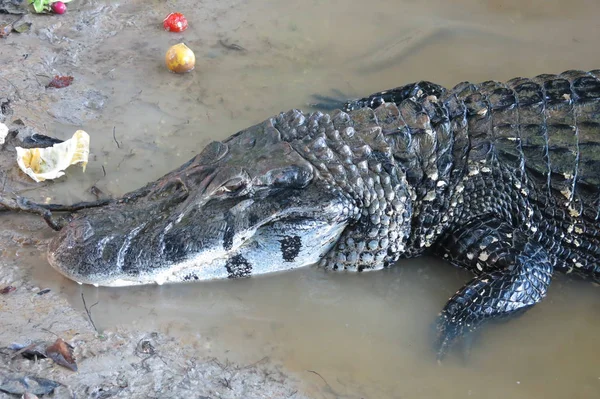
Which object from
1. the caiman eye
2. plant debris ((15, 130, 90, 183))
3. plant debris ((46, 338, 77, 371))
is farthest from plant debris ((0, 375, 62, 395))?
plant debris ((15, 130, 90, 183))

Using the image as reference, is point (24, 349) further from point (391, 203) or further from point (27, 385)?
point (391, 203)

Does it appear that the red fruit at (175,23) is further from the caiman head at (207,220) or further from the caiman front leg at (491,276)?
the caiman front leg at (491,276)

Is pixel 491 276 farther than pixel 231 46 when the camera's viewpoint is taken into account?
No

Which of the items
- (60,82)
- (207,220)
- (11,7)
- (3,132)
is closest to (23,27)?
(11,7)

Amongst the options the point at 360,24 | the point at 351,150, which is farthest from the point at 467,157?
the point at 360,24

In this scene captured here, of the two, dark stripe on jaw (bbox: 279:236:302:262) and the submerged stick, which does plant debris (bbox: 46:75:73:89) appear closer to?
the submerged stick

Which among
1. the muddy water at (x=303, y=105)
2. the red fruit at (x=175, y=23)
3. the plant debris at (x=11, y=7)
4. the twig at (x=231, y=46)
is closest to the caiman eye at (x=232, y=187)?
the muddy water at (x=303, y=105)

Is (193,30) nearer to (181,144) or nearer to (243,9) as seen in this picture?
(243,9)
